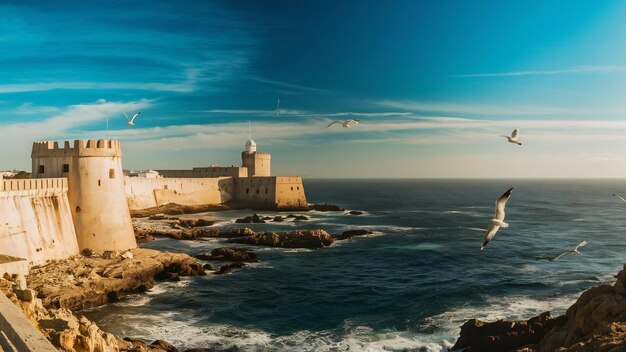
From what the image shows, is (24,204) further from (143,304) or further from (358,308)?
(358,308)

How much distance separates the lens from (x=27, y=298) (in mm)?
14539

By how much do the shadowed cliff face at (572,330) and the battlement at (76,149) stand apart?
23.0 m

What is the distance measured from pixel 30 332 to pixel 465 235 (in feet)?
164

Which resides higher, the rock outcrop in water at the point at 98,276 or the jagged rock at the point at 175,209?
the jagged rock at the point at 175,209

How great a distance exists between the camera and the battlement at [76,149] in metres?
31.0

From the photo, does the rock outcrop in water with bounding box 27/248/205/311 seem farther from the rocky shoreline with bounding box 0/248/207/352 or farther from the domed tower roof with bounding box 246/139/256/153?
the domed tower roof with bounding box 246/139/256/153

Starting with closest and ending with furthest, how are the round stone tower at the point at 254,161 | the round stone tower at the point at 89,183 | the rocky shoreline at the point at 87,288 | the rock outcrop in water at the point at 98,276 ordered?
the rocky shoreline at the point at 87,288
the rock outcrop in water at the point at 98,276
the round stone tower at the point at 89,183
the round stone tower at the point at 254,161

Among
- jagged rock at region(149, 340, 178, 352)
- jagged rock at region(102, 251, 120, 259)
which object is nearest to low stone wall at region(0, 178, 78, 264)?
jagged rock at region(102, 251, 120, 259)

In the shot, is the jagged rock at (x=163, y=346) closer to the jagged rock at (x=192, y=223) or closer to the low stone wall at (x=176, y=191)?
the jagged rock at (x=192, y=223)

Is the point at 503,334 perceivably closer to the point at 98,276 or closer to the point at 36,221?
the point at 98,276

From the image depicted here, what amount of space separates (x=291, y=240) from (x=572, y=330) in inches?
1189

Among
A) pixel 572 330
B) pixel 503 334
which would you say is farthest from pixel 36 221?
pixel 572 330

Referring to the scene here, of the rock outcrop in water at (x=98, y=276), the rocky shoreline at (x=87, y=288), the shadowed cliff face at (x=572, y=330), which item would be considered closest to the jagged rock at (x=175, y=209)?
the rocky shoreline at (x=87, y=288)

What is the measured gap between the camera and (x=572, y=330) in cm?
1625
